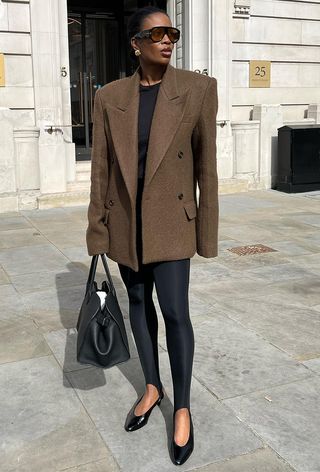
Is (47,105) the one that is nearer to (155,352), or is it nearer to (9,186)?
(9,186)

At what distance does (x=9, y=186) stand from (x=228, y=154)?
177 inches

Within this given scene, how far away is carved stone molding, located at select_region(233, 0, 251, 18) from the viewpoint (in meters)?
11.7

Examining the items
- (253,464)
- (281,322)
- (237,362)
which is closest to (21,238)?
(281,322)

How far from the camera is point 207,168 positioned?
2.92m

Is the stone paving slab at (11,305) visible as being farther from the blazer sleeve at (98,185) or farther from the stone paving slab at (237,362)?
the blazer sleeve at (98,185)

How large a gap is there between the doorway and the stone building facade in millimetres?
33

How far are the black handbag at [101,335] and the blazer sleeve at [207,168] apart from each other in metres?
0.57

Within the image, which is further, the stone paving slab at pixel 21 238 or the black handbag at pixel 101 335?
the stone paving slab at pixel 21 238

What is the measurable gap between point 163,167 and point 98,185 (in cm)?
40

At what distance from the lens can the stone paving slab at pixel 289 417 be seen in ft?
9.39

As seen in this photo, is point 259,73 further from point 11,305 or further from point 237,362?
point 237,362

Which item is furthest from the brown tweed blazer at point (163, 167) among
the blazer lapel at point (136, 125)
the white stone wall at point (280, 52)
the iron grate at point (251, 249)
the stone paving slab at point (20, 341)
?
the white stone wall at point (280, 52)

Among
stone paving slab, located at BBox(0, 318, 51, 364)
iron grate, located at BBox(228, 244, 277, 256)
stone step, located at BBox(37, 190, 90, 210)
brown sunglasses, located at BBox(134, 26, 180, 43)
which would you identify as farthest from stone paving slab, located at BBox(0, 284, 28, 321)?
stone step, located at BBox(37, 190, 90, 210)

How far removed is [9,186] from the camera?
9828 millimetres
